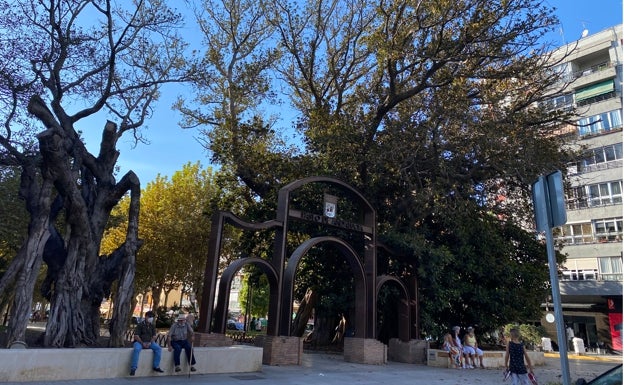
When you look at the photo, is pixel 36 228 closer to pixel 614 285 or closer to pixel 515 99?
pixel 515 99

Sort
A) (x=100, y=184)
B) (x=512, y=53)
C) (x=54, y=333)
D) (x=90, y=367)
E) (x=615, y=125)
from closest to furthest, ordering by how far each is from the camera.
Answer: (x=90, y=367) → (x=54, y=333) → (x=100, y=184) → (x=512, y=53) → (x=615, y=125)

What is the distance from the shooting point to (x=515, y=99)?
18.9 meters

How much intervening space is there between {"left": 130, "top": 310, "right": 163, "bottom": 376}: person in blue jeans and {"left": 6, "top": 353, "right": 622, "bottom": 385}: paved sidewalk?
0.23 m

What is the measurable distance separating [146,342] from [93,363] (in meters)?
1.26

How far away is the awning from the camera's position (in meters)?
33.6

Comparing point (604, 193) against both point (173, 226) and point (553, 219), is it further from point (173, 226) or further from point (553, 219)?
point (553, 219)

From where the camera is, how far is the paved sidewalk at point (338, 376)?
8.58m

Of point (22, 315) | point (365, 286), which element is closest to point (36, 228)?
point (22, 315)

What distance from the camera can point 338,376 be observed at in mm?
10523

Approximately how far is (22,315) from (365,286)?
9120 millimetres

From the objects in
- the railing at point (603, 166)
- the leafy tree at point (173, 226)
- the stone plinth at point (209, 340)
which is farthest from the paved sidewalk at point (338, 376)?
the railing at point (603, 166)

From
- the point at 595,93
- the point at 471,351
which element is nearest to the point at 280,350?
the point at 471,351

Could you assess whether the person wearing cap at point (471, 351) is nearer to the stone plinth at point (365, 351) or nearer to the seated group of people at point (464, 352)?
the seated group of people at point (464, 352)

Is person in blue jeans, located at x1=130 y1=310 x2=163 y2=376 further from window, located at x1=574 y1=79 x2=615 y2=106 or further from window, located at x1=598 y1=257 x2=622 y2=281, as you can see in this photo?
window, located at x1=574 y1=79 x2=615 y2=106
